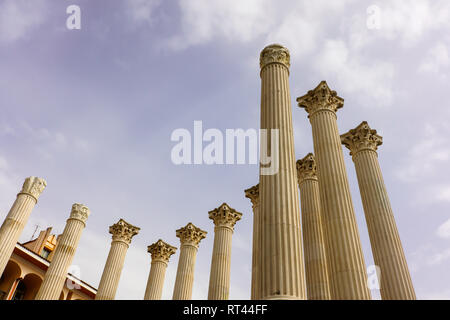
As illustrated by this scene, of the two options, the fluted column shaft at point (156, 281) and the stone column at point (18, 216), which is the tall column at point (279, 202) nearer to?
the fluted column shaft at point (156, 281)

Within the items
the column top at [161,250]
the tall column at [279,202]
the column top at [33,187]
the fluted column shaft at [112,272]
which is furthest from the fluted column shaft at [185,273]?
the tall column at [279,202]

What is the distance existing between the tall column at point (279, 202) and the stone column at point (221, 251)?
17.9 m

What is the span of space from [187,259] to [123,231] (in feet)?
27.6

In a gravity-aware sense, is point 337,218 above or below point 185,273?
below

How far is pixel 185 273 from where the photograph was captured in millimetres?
38125

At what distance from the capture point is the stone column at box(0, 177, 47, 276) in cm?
3353

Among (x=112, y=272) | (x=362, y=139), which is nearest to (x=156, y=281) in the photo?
(x=112, y=272)

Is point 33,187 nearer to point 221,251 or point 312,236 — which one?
point 221,251

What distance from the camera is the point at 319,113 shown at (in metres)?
26.1

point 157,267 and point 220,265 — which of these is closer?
point 220,265

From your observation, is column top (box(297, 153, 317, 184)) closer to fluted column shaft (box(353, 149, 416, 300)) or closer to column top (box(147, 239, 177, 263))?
fluted column shaft (box(353, 149, 416, 300))
